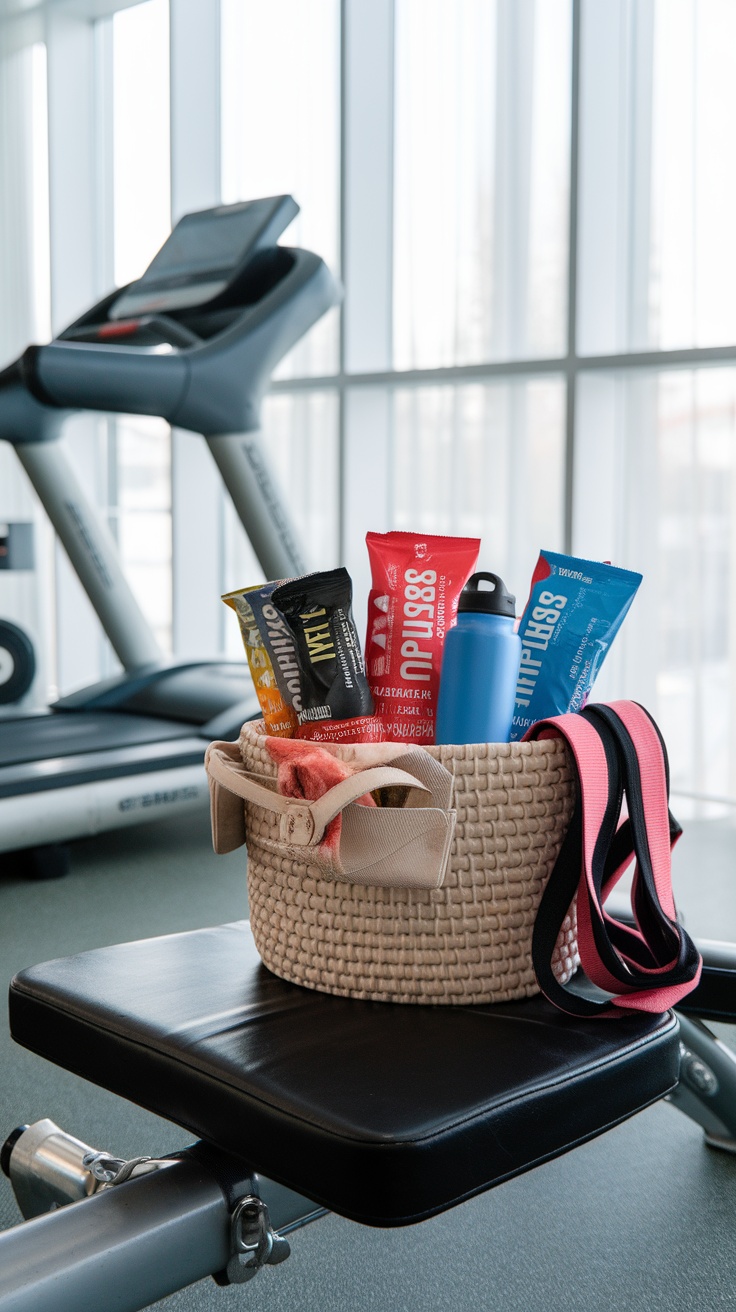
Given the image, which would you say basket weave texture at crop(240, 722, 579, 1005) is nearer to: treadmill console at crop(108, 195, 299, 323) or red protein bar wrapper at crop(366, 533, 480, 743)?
red protein bar wrapper at crop(366, 533, 480, 743)

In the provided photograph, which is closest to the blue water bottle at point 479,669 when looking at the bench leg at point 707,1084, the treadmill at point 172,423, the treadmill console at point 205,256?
the bench leg at point 707,1084

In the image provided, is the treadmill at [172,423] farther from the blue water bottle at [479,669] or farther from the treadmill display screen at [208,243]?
the blue water bottle at [479,669]

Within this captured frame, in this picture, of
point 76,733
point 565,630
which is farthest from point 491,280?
point 565,630

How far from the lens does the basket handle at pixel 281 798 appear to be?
0.66 meters

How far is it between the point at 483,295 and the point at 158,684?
1545 mm

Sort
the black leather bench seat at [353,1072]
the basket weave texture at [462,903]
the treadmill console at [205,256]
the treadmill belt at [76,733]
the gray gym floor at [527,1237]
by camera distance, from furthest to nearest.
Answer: the treadmill console at [205,256] → the treadmill belt at [76,733] → the gray gym floor at [527,1237] → the basket weave texture at [462,903] → the black leather bench seat at [353,1072]

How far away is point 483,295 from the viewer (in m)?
3.64

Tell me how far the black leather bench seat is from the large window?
8.67ft

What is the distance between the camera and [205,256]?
307cm

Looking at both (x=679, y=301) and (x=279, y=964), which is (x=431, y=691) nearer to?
(x=279, y=964)

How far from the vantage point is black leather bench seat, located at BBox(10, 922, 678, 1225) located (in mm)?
583

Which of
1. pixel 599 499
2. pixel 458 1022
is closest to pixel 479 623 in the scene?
pixel 458 1022

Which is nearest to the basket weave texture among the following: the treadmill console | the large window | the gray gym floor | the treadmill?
the gray gym floor

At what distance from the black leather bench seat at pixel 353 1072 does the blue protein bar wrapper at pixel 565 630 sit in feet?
0.64
